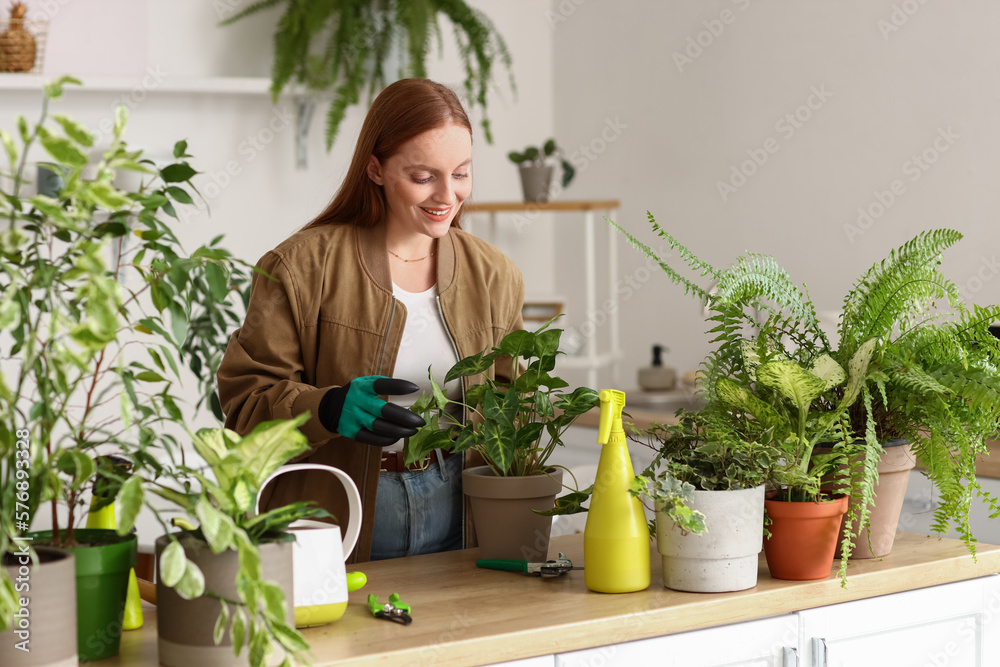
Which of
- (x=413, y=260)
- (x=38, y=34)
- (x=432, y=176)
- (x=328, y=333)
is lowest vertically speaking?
(x=328, y=333)

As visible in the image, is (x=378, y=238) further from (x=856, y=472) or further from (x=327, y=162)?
(x=327, y=162)

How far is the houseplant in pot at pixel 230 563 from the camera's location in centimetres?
81

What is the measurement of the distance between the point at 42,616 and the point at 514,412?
0.57m

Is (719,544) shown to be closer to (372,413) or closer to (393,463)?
(372,413)

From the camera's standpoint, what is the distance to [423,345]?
163 cm

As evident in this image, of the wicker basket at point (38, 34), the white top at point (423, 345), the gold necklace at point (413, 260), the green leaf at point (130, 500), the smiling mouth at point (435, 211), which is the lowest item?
the green leaf at point (130, 500)

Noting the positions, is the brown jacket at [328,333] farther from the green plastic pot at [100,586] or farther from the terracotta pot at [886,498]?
the terracotta pot at [886,498]

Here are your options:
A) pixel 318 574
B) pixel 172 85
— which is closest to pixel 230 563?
pixel 318 574

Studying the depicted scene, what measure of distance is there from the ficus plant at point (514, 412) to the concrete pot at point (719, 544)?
8.0 inches

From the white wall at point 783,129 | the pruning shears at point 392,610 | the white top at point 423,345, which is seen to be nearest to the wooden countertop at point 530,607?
the pruning shears at point 392,610

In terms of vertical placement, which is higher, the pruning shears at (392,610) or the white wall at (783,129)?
the white wall at (783,129)

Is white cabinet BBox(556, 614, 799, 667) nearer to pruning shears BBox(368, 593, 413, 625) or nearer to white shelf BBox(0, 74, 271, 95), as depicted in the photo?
pruning shears BBox(368, 593, 413, 625)

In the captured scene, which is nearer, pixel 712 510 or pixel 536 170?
pixel 712 510

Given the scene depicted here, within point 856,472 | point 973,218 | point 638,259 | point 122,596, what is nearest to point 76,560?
point 122,596
